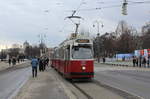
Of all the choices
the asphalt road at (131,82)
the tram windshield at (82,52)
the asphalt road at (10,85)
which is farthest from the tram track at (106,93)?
the tram windshield at (82,52)

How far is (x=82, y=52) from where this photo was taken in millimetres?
21141

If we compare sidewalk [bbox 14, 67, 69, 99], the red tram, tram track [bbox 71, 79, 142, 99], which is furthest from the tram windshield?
tram track [bbox 71, 79, 142, 99]

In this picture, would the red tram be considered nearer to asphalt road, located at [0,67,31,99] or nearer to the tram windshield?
the tram windshield

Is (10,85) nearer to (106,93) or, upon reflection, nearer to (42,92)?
(42,92)

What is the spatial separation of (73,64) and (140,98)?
8.88m

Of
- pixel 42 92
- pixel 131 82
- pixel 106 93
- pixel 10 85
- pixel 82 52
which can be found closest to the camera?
pixel 106 93

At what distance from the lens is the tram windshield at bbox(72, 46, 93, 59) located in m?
21.0

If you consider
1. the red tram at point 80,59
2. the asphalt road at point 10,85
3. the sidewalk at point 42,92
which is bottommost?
the asphalt road at point 10,85

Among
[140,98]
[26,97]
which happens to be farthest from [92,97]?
[26,97]

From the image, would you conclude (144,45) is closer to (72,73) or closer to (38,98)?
(72,73)

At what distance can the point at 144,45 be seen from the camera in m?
114

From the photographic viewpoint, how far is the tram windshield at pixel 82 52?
68.9 ft

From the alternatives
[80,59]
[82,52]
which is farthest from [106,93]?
[82,52]

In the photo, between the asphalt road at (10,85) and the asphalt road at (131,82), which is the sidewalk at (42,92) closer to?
the asphalt road at (10,85)
